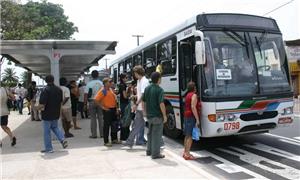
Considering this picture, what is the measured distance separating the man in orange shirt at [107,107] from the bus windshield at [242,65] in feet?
8.59

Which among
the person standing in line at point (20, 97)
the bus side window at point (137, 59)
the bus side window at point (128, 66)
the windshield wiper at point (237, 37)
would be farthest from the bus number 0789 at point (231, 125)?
the person standing in line at point (20, 97)

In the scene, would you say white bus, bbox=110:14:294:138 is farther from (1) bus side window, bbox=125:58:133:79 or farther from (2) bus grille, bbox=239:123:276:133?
(1) bus side window, bbox=125:58:133:79

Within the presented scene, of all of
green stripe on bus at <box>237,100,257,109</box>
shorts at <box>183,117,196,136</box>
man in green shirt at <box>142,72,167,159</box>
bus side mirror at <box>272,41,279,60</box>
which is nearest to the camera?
man in green shirt at <box>142,72,167,159</box>

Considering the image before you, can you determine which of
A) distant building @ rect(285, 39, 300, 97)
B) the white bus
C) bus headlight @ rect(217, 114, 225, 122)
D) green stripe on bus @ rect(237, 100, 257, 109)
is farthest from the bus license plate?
distant building @ rect(285, 39, 300, 97)

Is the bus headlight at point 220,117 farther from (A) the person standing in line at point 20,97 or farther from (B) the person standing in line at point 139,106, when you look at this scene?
(A) the person standing in line at point 20,97

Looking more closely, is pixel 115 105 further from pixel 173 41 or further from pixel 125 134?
pixel 173 41

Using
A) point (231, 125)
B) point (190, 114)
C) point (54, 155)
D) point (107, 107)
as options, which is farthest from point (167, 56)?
point (54, 155)

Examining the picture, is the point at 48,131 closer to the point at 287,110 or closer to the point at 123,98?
the point at 123,98

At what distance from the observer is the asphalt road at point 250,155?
6668 millimetres

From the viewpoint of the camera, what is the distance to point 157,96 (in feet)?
24.6

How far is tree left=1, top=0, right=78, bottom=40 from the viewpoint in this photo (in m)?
26.7

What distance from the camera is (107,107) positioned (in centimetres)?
923

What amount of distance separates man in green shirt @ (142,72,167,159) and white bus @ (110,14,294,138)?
98 centimetres

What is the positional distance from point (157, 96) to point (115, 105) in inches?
84.5
